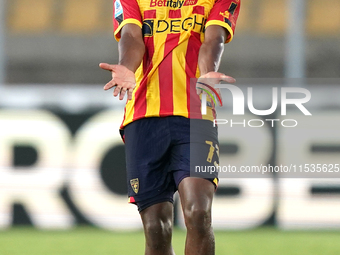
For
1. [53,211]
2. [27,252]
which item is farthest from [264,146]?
[27,252]

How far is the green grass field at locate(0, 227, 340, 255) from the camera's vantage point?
4.72m

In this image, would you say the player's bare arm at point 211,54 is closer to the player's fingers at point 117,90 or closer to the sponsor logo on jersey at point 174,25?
the sponsor logo on jersey at point 174,25

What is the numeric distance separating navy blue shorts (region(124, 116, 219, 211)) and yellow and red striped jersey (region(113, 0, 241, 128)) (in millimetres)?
61

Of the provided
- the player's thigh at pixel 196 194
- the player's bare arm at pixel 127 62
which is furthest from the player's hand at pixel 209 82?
the player's thigh at pixel 196 194

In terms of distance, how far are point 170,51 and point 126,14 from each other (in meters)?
0.33

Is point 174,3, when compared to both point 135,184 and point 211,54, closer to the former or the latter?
point 211,54

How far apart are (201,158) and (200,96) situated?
352mm

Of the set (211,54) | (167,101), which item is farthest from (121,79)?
(211,54)

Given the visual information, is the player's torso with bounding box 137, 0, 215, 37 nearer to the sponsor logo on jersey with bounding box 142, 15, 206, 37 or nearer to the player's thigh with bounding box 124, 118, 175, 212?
the sponsor logo on jersey with bounding box 142, 15, 206, 37

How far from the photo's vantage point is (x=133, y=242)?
17.0ft

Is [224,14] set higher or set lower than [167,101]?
higher

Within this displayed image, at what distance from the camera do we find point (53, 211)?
588 cm

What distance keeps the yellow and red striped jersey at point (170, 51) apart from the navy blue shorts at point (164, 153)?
0.20ft

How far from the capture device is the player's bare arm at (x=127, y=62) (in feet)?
8.41
